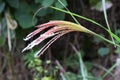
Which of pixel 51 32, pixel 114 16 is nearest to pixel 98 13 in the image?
pixel 114 16

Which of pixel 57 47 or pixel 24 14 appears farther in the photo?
pixel 57 47

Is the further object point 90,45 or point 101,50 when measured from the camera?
point 90,45

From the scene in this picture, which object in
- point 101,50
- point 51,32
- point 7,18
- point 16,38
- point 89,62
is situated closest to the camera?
point 51,32

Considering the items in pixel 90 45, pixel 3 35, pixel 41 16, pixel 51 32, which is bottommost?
pixel 51 32

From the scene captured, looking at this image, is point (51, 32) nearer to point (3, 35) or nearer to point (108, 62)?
point (3, 35)

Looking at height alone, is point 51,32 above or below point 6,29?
below

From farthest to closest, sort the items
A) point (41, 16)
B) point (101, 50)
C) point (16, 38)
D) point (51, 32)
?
point (101, 50) → point (16, 38) → point (41, 16) → point (51, 32)
